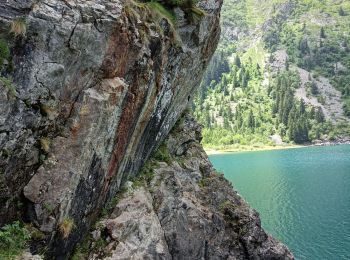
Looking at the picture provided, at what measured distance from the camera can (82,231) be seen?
1972cm

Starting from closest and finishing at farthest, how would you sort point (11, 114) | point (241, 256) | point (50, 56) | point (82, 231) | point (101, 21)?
point (11, 114)
point (50, 56)
point (101, 21)
point (82, 231)
point (241, 256)

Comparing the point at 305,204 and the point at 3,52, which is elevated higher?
the point at 3,52

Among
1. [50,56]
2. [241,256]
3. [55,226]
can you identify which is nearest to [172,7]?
[50,56]

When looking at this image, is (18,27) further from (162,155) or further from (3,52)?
(162,155)

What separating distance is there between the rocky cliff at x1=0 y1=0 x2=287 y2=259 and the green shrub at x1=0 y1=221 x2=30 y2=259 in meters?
0.50

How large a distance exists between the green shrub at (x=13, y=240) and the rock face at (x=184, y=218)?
16.0 feet

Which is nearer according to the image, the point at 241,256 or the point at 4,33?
the point at 4,33

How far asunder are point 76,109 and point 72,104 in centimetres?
28

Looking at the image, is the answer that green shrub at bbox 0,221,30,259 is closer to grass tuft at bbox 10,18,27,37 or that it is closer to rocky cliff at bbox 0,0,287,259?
rocky cliff at bbox 0,0,287,259

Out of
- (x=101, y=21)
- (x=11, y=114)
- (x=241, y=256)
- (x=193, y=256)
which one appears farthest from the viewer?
(x=241, y=256)

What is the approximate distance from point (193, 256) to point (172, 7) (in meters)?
15.5

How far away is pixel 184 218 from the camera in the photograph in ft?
84.2

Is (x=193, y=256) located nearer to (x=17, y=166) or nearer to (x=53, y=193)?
(x=53, y=193)

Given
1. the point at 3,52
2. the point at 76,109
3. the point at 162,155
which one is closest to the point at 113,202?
the point at 76,109
